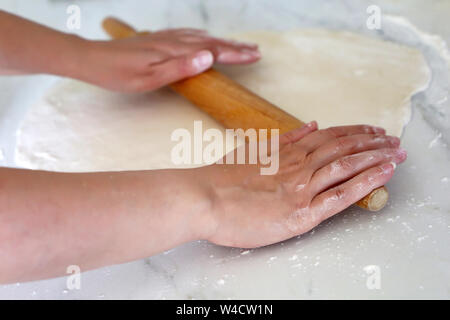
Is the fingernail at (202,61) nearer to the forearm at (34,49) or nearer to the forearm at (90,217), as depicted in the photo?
the forearm at (34,49)

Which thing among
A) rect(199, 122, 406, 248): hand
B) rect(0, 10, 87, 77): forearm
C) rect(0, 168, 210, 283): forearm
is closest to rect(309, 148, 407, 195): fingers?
rect(199, 122, 406, 248): hand

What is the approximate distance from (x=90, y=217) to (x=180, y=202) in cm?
16

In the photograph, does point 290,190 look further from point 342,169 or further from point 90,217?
point 90,217

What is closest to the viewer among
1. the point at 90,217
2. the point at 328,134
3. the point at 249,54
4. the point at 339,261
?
the point at 90,217

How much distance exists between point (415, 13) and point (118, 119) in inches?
39.3

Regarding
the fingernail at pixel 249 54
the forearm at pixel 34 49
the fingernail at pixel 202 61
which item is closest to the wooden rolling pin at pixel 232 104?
the fingernail at pixel 202 61

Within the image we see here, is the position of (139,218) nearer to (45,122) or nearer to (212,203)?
(212,203)

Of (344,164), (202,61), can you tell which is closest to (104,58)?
(202,61)

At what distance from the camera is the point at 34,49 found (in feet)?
4.83

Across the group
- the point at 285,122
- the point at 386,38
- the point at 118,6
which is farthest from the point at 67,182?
the point at 118,6

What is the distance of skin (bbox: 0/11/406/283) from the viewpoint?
901mm

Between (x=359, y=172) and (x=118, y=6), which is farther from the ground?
(x=118, y=6)

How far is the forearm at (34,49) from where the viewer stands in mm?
1431
